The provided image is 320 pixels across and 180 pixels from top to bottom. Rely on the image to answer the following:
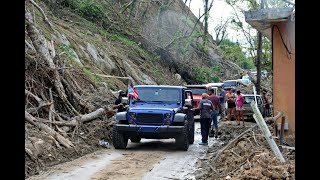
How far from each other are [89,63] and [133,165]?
48.5ft

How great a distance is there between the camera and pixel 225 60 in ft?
165

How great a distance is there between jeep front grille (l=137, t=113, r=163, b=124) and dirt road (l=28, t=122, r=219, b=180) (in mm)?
888

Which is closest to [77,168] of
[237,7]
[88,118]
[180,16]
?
[88,118]

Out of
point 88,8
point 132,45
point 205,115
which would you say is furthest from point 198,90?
point 88,8

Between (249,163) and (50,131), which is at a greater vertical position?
(50,131)

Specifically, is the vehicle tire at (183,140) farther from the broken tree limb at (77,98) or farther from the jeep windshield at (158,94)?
the broken tree limb at (77,98)

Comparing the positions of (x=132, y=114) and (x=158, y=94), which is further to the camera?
(x=158, y=94)

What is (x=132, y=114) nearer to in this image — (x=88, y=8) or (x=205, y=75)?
(x=88, y=8)

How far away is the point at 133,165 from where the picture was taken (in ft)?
34.1

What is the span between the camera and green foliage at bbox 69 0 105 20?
31.6m

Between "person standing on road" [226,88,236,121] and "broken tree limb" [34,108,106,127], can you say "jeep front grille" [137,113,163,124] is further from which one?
"person standing on road" [226,88,236,121]

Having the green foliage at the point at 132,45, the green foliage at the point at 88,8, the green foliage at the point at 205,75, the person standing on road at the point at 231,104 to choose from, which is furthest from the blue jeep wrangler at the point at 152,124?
the green foliage at the point at 205,75
